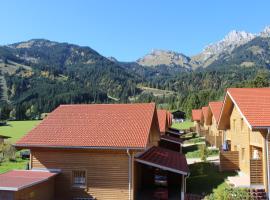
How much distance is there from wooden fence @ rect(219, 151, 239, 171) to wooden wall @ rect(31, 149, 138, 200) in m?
11.2

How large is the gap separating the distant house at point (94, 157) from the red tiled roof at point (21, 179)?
0.18 feet

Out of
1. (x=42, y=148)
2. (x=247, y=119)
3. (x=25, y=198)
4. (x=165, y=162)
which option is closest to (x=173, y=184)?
(x=165, y=162)

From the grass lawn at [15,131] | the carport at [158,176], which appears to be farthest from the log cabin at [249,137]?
the grass lawn at [15,131]

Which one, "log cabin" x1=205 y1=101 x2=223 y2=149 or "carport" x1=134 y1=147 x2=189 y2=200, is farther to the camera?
"log cabin" x1=205 y1=101 x2=223 y2=149

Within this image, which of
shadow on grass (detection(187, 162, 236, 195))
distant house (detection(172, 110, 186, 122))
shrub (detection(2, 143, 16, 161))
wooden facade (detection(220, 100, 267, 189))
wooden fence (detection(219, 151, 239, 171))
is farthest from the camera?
distant house (detection(172, 110, 186, 122))

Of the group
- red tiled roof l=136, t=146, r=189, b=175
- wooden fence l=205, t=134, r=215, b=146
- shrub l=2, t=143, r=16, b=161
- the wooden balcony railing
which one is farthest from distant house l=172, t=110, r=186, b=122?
the wooden balcony railing

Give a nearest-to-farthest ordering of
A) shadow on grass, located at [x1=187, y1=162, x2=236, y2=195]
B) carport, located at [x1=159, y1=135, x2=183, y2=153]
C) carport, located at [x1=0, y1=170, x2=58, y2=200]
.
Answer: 1. carport, located at [x1=0, y1=170, x2=58, y2=200]
2. shadow on grass, located at [x1=187, y1=162, x2=236, y2=195]
3. carport, located at [x1=159, y1=135, x2=183, y2=153]

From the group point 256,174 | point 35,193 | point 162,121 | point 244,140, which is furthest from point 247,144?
point 162,121

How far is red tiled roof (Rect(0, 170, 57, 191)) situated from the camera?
1822 cm

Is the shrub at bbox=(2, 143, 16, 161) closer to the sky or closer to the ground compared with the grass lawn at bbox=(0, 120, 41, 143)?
closer to the ground

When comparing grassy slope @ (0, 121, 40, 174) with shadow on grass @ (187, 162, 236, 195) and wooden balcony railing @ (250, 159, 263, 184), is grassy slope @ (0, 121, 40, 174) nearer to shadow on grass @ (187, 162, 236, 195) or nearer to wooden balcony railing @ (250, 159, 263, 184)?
shadow on grass @ (187, 162, 236, 195)

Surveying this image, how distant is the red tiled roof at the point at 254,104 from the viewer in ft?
70.6

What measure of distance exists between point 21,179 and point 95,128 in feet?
17.8

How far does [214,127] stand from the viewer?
49.1 meters
